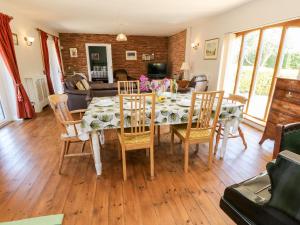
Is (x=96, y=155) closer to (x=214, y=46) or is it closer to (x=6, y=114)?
(x=6, y=114)

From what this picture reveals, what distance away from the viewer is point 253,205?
0.72 metres

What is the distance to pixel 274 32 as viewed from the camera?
122 inches

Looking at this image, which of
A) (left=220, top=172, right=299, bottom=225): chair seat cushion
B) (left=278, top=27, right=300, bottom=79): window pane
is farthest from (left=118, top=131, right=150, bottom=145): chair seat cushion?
(left=278, top=27, right=300, bottom=79): window pane

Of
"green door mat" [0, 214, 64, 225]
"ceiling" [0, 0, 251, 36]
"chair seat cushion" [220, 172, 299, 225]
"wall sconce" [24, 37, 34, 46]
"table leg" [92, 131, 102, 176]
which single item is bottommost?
"green door mat" [0, 214, 64, 225]

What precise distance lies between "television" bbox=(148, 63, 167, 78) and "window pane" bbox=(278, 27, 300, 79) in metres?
5.11

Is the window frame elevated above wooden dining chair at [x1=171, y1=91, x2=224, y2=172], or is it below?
above

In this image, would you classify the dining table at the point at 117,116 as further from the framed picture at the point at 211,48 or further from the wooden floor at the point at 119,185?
the framed picture at the point at 211,48

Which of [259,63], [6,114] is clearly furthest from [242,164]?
[6,114]

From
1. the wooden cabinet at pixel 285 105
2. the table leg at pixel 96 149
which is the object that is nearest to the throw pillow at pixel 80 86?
the table leg at pixel 96 149

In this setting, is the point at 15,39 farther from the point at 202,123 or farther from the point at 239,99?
the point at 239,99

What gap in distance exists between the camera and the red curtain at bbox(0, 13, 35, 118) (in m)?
3.19

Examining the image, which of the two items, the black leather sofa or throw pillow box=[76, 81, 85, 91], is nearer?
the black leather sofa

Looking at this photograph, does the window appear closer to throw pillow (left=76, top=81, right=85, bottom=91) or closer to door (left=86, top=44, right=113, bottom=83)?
throw pillow (left=76, top=81, right=85, bottom=91)

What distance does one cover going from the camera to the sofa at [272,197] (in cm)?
59
